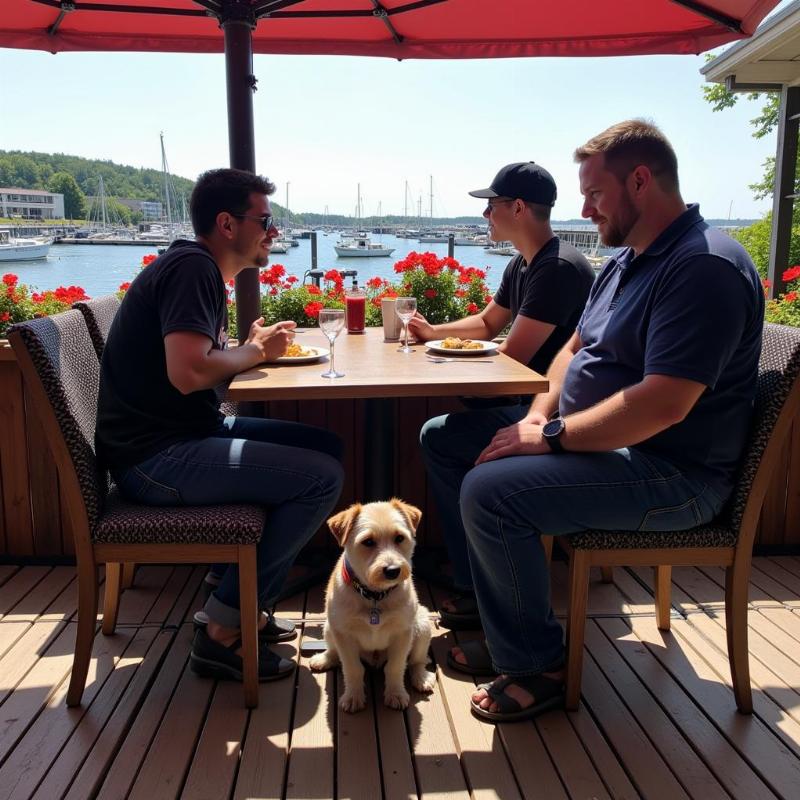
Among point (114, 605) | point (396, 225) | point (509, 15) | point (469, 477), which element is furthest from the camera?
point (396, 225)

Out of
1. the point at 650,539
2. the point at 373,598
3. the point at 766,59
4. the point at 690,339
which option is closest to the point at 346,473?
the point at 373,598

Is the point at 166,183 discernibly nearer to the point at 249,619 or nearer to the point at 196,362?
the point at 196,362

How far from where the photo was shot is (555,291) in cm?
270

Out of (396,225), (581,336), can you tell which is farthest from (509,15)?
(396,225)

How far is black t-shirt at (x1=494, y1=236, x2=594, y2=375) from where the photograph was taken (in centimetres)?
271

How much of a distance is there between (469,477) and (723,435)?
770 mm

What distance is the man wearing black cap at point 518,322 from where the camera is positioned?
2.72 meters

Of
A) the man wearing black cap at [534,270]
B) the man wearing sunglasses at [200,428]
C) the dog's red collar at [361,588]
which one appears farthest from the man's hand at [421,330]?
the dog's red collar at [361,588]

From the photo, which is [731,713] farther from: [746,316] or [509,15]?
[509,15]

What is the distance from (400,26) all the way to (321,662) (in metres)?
3.04

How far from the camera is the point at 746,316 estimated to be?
1819 millimetres

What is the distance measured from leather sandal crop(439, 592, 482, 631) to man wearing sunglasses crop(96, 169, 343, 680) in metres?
0.68

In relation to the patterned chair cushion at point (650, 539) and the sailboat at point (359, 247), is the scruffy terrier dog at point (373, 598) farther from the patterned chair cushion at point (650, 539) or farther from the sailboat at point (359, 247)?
the sailboat at point (359, 247)

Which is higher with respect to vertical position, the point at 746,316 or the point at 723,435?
the point at 746,316
